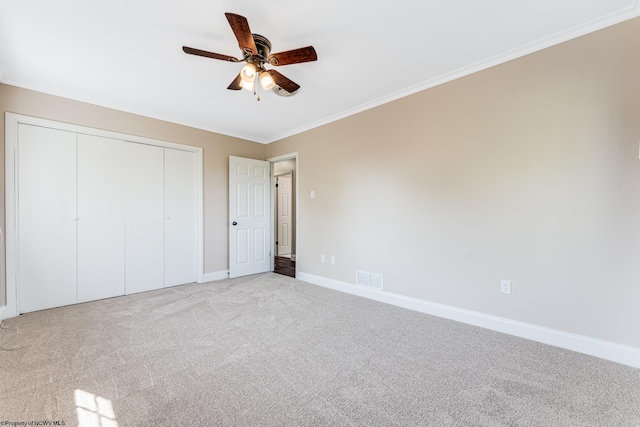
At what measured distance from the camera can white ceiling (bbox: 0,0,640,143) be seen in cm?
183

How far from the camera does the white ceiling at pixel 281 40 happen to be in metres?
1.83

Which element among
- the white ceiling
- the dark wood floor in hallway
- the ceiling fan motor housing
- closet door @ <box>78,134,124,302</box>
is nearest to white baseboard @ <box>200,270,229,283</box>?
the dark wood floor in hallway

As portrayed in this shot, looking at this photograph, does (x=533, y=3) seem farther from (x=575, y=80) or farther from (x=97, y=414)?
(x=97, y=414)

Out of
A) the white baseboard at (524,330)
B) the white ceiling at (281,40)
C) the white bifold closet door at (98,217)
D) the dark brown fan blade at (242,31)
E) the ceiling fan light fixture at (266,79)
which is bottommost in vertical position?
the white baseboard at (524,330)

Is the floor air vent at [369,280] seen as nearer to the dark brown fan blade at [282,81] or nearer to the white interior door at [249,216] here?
the white interior door at [249,216]

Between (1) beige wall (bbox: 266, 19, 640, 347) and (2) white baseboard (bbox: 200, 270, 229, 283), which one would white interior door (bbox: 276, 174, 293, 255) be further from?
(1) beige wall (bbox: 266, 19, 640, 347)

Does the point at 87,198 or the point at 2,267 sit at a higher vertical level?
the point at 87,198

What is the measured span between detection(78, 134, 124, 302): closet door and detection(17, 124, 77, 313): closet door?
3.5 inches

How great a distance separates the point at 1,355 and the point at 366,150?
155 inches

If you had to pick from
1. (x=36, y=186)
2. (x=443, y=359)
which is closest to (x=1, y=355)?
(x=36, y=186)

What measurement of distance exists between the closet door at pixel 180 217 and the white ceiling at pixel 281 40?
3.31 feet

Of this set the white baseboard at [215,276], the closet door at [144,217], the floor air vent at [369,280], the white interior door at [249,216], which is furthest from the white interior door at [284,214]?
the floor air vent at [369,280]

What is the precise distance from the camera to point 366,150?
3480 millimetres

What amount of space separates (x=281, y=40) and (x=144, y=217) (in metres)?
→ 3.01
